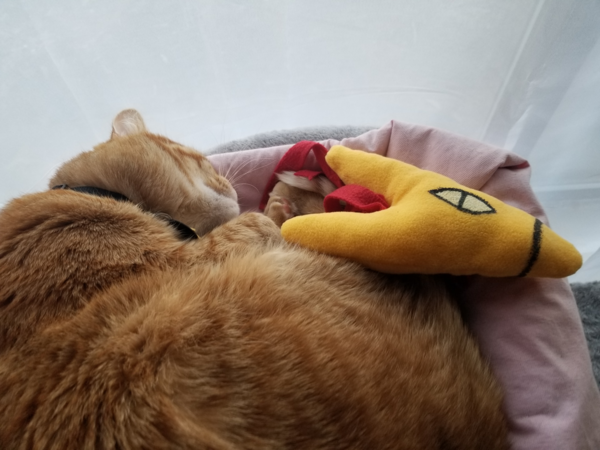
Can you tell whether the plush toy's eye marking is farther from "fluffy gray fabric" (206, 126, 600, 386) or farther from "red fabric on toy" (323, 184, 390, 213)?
"fluffy gray fabric" (206, 126, 600, 386)

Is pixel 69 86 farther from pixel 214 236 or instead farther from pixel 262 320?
pixel 262 320

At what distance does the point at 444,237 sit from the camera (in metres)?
0.68

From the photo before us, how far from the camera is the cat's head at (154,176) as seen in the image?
943 millimetres

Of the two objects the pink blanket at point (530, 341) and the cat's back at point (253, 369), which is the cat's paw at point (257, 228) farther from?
the pink blanket at point (530, 341)

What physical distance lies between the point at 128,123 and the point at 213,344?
83 cm

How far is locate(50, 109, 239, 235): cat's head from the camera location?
0.94 metres

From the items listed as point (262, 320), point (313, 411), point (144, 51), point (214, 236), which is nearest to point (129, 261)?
point (214, 236)

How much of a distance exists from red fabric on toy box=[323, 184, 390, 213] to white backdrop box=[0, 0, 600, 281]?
22.8 inches

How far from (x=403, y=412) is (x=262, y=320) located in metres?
0.25

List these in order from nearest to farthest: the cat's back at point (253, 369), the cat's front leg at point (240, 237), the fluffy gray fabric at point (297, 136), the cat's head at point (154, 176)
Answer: the cat's back at point (253, 369) < the cat's front leg at point (240, 237) < the cat's head at point (154, 176) < the fluffy gray fabric at point (297, 136)

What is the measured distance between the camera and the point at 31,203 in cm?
79

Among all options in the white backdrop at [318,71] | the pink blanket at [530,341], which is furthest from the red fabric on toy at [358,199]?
the white backdrop at [318,71]

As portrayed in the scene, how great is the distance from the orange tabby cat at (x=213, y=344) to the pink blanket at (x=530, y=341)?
0.24ft

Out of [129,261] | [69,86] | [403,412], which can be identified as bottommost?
[403,412]
